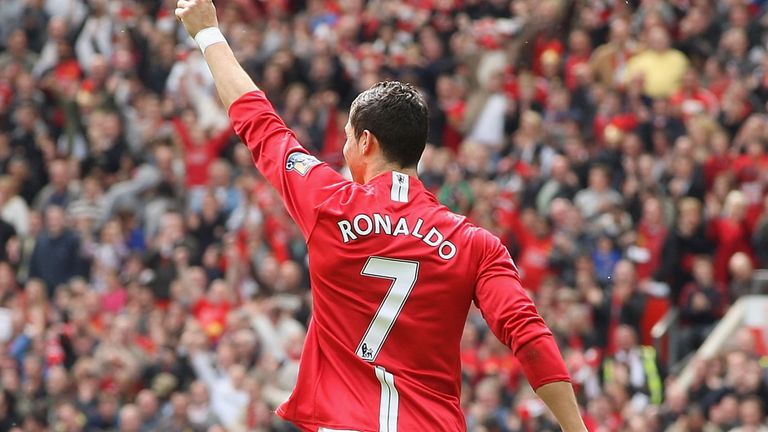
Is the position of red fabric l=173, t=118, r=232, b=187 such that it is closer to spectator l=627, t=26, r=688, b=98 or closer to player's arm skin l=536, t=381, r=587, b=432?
spectator l=627, t=26, r=688, b=98

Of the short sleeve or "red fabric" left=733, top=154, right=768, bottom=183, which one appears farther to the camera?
"red fabric" left=733, top=154, right=768, bottom=183

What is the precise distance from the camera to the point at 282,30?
68.2 ft

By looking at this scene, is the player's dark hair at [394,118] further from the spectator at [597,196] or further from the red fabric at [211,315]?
the red fabric at [211,315]

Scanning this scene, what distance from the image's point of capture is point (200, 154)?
62.1ft

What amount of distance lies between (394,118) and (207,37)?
27.3 inches

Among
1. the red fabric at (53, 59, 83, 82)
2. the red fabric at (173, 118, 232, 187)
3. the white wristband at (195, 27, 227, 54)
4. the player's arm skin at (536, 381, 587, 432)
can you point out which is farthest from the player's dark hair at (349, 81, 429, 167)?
the red fabric at (53, 59, 83, 82)

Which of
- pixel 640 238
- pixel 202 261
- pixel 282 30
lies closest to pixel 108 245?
pixel 202 261

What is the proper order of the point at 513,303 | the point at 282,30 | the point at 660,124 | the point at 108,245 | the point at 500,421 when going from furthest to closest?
1. the point at 282,30
2. the point at 108,245
3. the point at 660,124
4. the point at 500,421
5. the point at 513,303

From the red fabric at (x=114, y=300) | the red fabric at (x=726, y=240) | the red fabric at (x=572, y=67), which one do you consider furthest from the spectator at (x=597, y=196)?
the red fabric at (x=114, y=300)

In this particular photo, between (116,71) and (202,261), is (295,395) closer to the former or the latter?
(202,261)

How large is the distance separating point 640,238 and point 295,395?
11.0 metres

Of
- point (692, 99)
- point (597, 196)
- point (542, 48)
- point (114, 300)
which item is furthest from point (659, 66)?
point (114, 300)

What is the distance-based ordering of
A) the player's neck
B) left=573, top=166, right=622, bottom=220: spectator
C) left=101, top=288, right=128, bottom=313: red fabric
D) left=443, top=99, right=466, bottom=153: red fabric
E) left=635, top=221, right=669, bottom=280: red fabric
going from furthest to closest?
A: 1. left=443, top=99, right=466, bottom=153: red fabric
2. left=101, top=288, right=128, bottom=313: red fabric
3. left=573, top=166, right=622, bottom=220: spectator
4. left=635, top=221, right=669, bottom=280: red fabric
5. the player's neck

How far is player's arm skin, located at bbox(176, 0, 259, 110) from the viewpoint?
514cm
